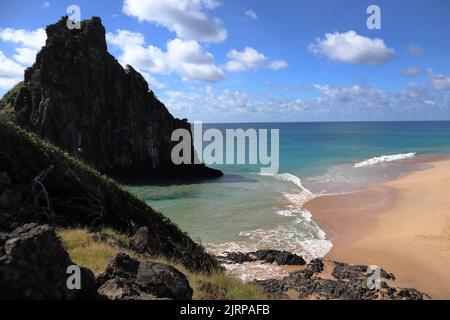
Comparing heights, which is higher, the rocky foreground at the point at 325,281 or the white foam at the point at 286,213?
the white foam at the point at 286,213

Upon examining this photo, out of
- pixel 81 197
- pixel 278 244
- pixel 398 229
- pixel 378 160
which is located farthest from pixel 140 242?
pixel 378 160

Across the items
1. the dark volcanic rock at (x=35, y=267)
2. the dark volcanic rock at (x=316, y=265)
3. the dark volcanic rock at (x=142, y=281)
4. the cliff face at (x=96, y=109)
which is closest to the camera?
the dark volcanic rock at (x=35, y=267)

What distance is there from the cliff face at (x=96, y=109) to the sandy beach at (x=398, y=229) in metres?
23.3

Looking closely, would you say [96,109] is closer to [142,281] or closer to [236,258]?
[236,258]

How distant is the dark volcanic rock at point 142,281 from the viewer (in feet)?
17.9

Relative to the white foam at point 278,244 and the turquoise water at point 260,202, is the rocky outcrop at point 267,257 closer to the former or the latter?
the white foam at point 278,244

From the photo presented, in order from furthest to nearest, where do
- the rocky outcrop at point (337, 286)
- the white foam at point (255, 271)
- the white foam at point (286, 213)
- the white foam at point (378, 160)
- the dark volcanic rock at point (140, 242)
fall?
1. the white foam at point (378, 160)
2. the white foam at point (286, 213)
3. the white foam at point (255, 271)
4. the rocky outcrop at point (337, 286)
5. the dark volcanic rock at point (140, 242)

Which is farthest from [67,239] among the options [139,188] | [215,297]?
[139,188]

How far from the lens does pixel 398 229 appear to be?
76.2 feet

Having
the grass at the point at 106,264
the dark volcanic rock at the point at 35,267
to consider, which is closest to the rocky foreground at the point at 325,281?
the grass at the point at 106,264

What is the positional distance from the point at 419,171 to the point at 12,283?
52659mm

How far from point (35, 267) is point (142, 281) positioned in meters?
1.82

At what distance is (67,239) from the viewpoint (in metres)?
8.17

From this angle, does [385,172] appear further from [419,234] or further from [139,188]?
[139,188]
